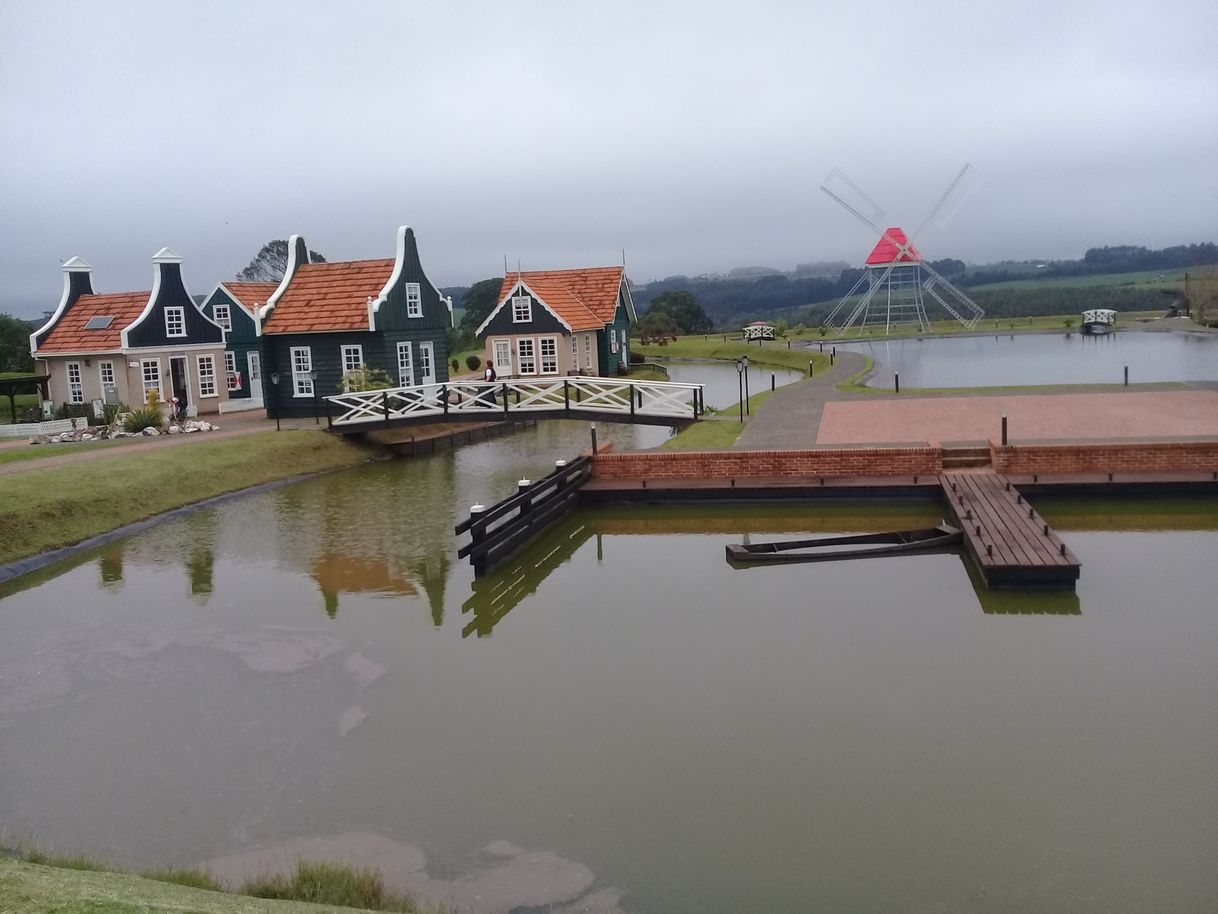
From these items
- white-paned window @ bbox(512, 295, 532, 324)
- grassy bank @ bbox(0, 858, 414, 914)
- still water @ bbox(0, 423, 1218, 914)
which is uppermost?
white-paned window @ bbox(512, 295, 532, 324)

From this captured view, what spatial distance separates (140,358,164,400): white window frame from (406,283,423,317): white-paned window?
792 centimetres

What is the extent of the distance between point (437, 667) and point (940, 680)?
5.55 m

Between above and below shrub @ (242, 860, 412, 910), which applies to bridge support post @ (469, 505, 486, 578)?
above

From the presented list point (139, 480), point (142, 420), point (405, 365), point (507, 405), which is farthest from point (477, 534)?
point (405, 365)

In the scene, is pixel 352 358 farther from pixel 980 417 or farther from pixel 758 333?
pixel 758 333

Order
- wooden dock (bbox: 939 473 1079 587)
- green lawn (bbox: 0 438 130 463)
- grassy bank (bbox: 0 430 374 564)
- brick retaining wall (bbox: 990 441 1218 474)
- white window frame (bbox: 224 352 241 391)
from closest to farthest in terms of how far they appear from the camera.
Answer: wooden dock (bbox: 939 473 1079 587), brick retaining wall (bbox: 990 441 1218 474), grassy bank (bbox: 0 430 374 564), green lawn (bbox: 0 438 130 463), white window frame (bbox: 224 352 241 391)

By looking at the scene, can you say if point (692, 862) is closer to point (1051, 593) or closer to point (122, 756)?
point (122, 756)

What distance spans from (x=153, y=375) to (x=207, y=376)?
1782 millimetres

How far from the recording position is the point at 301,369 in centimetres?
3136

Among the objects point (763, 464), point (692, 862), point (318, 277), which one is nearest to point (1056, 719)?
point (692, 862)

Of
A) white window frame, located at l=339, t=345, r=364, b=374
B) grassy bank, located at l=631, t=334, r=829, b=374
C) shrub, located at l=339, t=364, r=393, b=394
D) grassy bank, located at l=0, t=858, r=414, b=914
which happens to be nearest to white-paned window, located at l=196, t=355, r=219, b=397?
white window frame, located at l=339, t=345, r=364, b=374

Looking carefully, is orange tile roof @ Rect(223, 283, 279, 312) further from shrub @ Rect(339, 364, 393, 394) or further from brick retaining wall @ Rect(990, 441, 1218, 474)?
brick retaining wall @ Rect(990, 441, 1218, 474)

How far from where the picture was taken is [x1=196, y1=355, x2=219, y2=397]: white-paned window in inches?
1275

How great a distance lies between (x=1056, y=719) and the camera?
9289 millimetres
